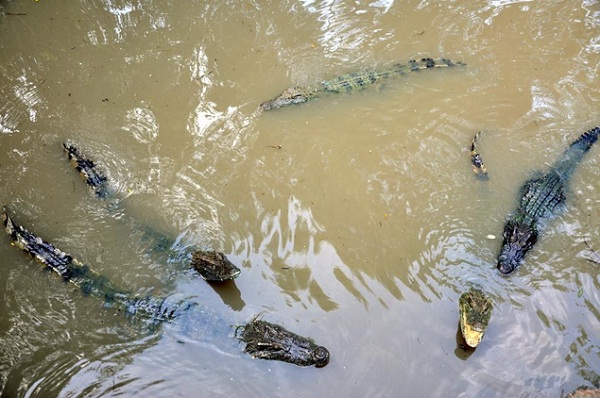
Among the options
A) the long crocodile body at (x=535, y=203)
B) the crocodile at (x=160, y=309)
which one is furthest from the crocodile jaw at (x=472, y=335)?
the crocodile at (x=160, y=309)

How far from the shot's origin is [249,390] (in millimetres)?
3924

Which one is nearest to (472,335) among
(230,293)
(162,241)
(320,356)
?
(320,356)

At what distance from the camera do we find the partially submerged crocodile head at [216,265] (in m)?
4.30

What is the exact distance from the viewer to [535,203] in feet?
16.1

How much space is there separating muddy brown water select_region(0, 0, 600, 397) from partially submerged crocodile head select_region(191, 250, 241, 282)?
0.80 feet

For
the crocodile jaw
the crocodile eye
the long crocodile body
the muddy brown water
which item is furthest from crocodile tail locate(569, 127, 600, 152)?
the crocodile eye

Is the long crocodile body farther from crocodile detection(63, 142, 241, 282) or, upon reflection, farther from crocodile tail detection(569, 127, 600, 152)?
crocodile detection(63, 142, 241, 282)

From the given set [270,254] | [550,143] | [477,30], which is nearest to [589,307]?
[550,143]

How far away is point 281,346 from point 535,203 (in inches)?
126

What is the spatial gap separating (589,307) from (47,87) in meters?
7.18

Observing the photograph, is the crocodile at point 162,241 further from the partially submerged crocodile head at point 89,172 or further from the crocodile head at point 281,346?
the crocodile head at point 281,346

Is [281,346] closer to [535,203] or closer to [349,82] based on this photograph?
[535,203]

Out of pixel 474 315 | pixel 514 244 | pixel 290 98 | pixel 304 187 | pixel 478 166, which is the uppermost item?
pixel 290 98

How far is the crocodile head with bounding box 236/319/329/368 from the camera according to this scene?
3.92 meters
